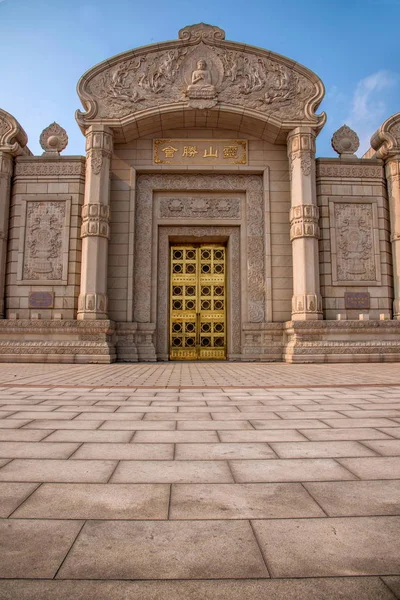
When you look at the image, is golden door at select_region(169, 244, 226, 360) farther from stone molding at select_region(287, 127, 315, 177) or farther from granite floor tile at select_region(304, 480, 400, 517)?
granite floor tile at select_region(304, 480, 400, 517)

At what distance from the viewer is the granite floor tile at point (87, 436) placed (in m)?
2.59

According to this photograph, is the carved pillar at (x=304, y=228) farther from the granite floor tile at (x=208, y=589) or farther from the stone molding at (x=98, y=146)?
the granite floor tile at (x=208, y=589)

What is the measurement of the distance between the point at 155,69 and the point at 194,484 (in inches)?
528

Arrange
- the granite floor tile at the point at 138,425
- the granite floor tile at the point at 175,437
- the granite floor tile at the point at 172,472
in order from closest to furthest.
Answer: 1. the granite floor tile at the point at 172,472
2. the granite floor tile at the point at 175,437
3. the granite floor tile at the point at 138,425

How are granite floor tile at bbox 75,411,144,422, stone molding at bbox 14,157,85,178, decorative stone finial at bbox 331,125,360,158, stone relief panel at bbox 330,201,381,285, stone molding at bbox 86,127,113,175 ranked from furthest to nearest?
decorative stone finial at bbox 331,125,360,158 → stone molding at bbox 14,157,85,178 → stone relief panel at bbox 330,201,381,285 → stone molding at bbox 86,127,113,175 → granite floor tile at bbox 75,411,144,422

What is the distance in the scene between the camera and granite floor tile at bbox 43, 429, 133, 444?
259 centimetres

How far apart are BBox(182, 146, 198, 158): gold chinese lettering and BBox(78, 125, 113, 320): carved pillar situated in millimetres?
2377

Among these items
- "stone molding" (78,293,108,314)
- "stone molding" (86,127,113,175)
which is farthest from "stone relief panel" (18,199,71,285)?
"stone molding" (86,127,113,175)

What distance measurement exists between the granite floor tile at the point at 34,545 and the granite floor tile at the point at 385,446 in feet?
5.77

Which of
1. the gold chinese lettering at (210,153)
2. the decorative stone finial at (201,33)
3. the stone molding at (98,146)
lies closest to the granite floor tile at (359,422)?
the stone molding at (98,146)

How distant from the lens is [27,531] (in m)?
1.39

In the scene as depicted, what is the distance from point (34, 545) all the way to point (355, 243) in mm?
12381

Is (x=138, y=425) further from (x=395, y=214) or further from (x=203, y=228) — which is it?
(x=395, y=214)

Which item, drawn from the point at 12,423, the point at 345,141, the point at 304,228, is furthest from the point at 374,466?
the point at 345,141
